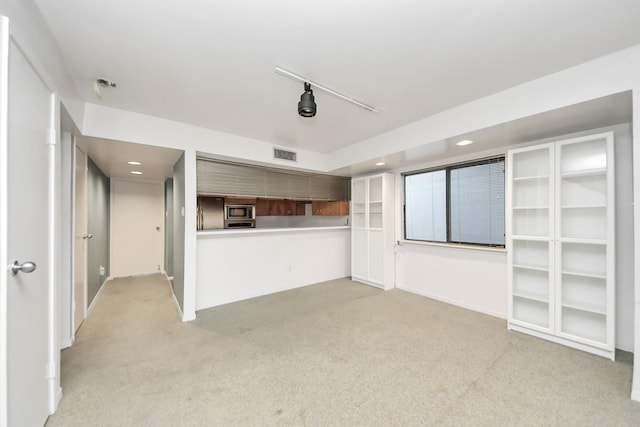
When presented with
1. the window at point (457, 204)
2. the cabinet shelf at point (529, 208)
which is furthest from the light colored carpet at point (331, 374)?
the cabinet shelf at point (529, 208)

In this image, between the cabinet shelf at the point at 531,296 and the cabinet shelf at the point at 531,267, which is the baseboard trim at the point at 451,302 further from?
the cabinet shelf at the point at 531,267

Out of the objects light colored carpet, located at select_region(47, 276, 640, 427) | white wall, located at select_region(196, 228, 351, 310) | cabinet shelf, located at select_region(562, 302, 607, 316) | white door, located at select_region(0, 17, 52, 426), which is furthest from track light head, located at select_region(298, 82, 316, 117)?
cabinet shelf, located at select_region(562, 302, 607, 316)

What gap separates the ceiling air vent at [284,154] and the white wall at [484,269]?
75.7 inches

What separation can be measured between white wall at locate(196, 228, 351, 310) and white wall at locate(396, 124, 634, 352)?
1.33 metres

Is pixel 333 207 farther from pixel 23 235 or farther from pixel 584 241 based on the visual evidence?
pixel 23 235

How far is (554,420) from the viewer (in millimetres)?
1620

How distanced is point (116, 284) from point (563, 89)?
6.85 meters

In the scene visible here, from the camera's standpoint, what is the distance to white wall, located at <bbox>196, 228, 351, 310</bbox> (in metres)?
3.68

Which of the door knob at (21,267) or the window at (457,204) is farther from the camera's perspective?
the window at (457,204)

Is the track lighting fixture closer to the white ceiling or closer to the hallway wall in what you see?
the white ceiling

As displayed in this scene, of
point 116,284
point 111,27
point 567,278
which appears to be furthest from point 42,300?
point 567,278

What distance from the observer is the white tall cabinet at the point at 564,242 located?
2.41 meters

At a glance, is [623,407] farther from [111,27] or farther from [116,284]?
[116,284]

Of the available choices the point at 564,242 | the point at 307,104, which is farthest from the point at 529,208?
the point at 307,104
